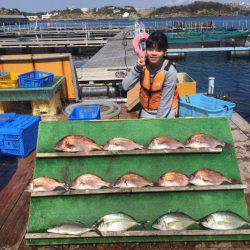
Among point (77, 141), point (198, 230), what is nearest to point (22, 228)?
point (77, 141)

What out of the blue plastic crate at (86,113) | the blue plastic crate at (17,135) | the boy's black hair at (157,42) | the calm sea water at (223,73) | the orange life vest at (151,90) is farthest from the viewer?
the calm sea water at (223,73)

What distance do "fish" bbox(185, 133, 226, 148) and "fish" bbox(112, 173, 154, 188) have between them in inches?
36.8

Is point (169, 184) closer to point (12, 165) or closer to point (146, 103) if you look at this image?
point (146, 103)

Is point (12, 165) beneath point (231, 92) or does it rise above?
above

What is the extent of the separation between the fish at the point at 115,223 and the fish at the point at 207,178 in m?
1.09

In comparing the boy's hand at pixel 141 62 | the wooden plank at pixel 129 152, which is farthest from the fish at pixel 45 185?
the boy's hand at pixel 141 62

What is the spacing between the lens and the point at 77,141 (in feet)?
15.1

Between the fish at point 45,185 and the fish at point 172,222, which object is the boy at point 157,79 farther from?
the fish at point 45,185

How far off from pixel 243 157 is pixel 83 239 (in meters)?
4.34

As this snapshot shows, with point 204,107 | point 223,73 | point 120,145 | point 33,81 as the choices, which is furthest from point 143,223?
point 223,73

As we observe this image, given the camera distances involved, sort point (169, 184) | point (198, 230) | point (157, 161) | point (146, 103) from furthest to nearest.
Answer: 1. point (146, 103)
2. point (157, 161)
3. point (169, 184)
4. point (198, 230)

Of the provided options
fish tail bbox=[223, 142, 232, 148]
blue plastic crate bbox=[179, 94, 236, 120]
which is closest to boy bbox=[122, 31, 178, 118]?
fish tail bbox=[223, 142, 232, 148]

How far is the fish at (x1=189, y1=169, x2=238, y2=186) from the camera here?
4305 mm

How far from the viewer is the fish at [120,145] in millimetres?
4586
